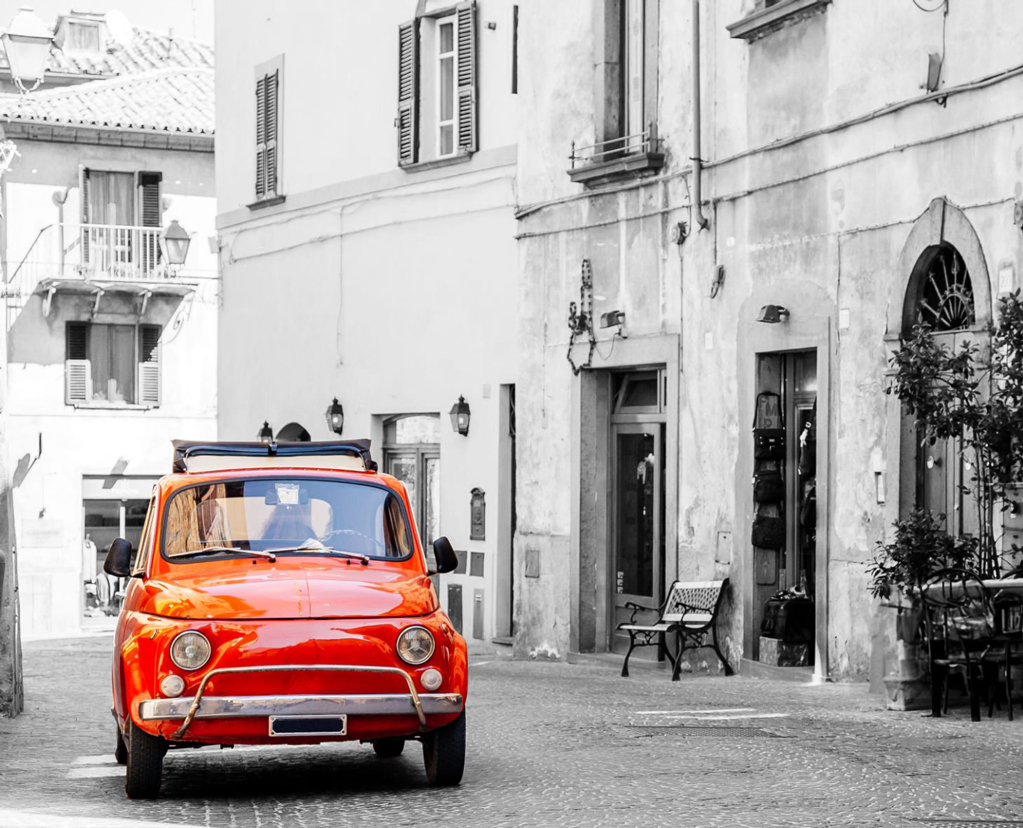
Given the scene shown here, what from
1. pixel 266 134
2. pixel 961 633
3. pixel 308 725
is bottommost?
pixel 308 725

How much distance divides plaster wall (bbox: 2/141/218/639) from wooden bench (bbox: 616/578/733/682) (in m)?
24.1

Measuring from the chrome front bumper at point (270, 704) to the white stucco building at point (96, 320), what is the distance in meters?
31.2

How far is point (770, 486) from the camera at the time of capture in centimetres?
1628

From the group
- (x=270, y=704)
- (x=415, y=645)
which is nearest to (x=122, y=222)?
(x=415, y=645)

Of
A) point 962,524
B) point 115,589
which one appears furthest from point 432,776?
point 115,589

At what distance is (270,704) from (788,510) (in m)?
8.18

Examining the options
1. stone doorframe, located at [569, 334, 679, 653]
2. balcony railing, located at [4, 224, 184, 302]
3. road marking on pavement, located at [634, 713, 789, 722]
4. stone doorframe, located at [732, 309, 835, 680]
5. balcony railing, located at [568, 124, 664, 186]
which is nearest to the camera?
road marking on pavement, located at [634, 713, 789, 722]

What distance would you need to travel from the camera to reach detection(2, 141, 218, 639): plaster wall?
1565 inches

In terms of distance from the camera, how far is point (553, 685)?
1565 cm

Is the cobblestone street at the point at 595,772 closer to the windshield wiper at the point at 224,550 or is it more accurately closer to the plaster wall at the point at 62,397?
the windshield wiper at the point at 224,550

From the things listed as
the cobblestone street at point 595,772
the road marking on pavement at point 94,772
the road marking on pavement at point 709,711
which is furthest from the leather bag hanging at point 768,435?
the road marking on pavement at point 94,772

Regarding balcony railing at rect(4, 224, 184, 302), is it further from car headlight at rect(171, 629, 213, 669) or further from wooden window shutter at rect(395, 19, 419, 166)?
car headlight at rect(171, 629, 213, 669)

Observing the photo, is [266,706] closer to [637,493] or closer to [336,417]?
[637,493]

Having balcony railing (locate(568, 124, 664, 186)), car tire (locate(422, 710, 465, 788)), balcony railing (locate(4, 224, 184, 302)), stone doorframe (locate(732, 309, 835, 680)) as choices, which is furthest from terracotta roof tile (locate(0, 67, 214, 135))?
car tire (locate(422, 710, 465, 788))
